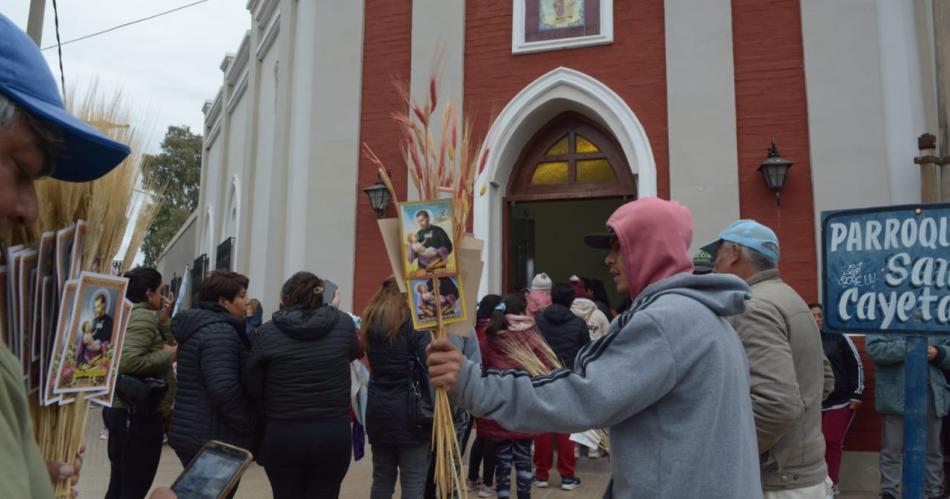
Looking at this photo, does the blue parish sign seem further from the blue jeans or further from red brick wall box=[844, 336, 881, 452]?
red brick wall box=[844, 336, 881, 452]

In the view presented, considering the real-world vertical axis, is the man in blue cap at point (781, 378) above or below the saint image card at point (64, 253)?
below

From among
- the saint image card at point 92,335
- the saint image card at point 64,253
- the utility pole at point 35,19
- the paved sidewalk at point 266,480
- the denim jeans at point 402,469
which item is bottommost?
the paved sidewalk at point 266,480

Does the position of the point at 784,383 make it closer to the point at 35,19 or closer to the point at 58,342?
the point at 58,342

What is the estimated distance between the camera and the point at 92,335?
6.15 ft

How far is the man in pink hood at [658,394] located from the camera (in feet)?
6.15

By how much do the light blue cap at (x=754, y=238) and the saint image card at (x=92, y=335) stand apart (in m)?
2.59

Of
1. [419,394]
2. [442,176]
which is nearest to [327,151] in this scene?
[419,394]

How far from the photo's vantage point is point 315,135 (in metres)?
10.1

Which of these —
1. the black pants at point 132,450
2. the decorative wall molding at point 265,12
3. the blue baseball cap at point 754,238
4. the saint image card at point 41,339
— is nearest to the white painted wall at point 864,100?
the blue baseball cap at point 754,238

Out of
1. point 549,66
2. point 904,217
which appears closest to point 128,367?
point 904,217

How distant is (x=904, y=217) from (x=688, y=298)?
5.75ft

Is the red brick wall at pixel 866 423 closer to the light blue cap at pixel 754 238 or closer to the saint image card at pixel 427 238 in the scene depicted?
the light blue cap at pixel 754 238

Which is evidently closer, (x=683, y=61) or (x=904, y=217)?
(x=904, y=217)

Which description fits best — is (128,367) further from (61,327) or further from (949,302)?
(949,302)
